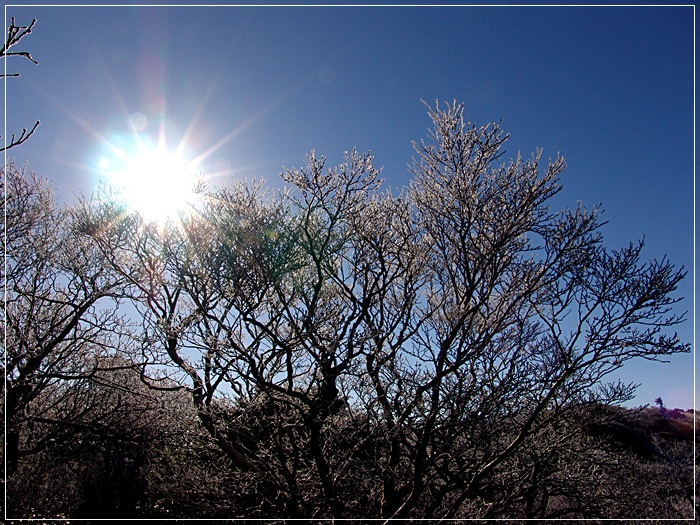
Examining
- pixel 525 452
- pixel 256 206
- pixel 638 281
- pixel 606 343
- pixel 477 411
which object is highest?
pixel 256 206

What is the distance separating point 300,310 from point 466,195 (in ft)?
8.34

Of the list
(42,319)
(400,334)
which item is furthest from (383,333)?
(42,319)

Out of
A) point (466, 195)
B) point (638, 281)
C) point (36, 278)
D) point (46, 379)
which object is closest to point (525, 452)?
point (638, 281)

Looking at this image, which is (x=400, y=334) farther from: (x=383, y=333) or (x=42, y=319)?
(x=42, y=319)

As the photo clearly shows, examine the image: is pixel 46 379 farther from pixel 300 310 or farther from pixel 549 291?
pixel 549 291

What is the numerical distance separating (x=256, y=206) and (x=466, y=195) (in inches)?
110

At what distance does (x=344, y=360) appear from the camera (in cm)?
545

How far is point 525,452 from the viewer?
5406mm

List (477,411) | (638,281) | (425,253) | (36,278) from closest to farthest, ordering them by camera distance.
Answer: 1. (477,411)
2. (638,281)
3. (425,253)
4. (36,278)

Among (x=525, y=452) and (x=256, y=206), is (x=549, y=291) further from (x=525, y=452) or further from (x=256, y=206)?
(x=256, y=206)

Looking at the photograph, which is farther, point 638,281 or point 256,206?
point 256,206

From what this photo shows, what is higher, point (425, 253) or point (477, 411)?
point (425, 253)

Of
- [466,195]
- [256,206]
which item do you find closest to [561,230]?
[466,195]

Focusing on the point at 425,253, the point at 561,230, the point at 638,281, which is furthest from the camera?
the point at 425,253
